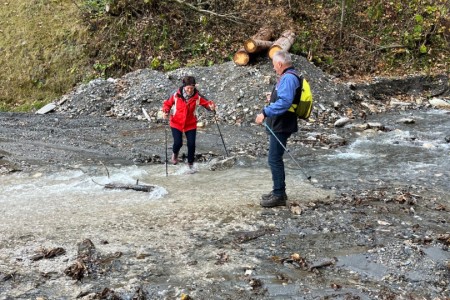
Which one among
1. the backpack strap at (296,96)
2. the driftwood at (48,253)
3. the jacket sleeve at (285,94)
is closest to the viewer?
the driftwood at (48,253)

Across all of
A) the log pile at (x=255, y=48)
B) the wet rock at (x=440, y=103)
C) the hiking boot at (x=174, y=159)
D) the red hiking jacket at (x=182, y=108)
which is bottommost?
the hiking boot at (x=174, y=159)

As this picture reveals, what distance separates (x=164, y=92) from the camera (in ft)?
46.5

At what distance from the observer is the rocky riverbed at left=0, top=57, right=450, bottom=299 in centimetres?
484

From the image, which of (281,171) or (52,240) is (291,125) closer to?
(281,171)

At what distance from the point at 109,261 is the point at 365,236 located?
10.4 feet

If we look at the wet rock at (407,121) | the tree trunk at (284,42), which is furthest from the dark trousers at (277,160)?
the tree trunk at (284,42)

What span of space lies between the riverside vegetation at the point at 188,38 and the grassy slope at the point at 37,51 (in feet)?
0.13

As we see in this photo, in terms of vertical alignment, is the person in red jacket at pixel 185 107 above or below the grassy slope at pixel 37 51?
below

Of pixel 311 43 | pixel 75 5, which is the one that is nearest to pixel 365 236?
pixel 311 43

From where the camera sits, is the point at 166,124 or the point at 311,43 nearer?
the point at 166,124

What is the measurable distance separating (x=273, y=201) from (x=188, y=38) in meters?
12.8

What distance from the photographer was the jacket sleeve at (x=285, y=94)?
6.31 meters

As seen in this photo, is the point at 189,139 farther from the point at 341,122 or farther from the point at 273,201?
the point at 341,122

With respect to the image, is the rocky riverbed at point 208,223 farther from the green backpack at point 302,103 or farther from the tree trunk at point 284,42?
the tree trunk at point 284,42
